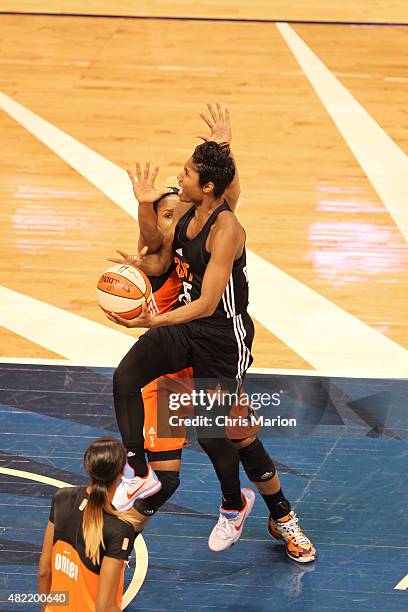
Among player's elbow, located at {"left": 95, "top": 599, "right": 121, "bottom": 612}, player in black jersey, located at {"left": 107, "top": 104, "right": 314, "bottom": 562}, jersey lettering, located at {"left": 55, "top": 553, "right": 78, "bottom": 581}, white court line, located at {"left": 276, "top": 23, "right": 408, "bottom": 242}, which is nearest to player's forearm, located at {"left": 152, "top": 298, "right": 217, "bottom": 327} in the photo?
player in black jersey, located at {"left": 107, "top": 104, "right": 314, "bottom": 562}

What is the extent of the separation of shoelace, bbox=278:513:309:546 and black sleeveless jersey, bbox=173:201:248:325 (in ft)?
3.91

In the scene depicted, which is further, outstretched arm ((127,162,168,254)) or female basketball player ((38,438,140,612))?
outstretched arm ((127,162,168,254))

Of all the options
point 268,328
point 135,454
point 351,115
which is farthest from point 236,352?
point 351,115

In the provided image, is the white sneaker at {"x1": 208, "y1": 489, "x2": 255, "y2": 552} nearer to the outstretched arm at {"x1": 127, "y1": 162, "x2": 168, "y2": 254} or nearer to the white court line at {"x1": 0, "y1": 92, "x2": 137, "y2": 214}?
the outstretched arm at {"x1": 127, "y1": 162, "x2": 168, "y2": 254}

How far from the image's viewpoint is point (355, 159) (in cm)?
1196

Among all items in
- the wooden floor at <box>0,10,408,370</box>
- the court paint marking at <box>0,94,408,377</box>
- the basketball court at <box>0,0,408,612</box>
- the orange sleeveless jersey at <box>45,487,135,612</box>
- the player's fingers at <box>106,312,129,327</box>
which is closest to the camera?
the orange sleeveless jersey at <box>45,487,135,612</box>

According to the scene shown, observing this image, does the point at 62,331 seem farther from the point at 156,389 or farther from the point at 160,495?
the point at 160,495

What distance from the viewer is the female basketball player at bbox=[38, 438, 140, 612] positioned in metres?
4.43

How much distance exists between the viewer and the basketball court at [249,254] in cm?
646

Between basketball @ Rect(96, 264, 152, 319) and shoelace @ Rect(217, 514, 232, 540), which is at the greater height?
basketball @ Rect(96, 264, 152, 319)

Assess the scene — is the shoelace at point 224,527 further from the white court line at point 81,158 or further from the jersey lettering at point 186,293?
the white court line at point 81,158

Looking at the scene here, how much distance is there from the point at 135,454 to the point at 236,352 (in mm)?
760

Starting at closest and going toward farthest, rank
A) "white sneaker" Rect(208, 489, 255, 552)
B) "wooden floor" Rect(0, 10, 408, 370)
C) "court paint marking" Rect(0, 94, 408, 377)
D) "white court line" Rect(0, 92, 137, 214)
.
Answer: "white sneaker" Rect(208, 489, 255, 552) < "court paint marking" Rect(0, 94, 408, 377) < "wooden floor" Rect(0, 10, 408, 370) < "white court line" Rect(0, 92, 137, 214)

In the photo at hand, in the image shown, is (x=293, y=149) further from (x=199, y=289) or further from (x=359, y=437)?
(x=199, y=289)
